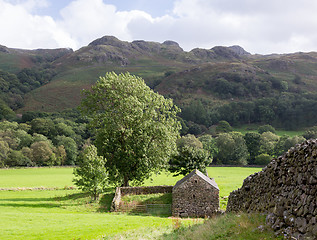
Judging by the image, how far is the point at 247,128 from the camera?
551 ft

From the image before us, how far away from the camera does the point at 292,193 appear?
10.9 meters

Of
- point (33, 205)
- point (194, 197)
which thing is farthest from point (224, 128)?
point (33, 205)

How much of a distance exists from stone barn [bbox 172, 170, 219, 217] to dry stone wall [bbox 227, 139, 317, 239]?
1998cm

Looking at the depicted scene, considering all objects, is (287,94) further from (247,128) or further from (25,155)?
(25,155)

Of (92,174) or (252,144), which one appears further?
(252,144)

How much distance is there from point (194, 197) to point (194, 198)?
119mm

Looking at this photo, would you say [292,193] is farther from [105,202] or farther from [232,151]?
[232,151]

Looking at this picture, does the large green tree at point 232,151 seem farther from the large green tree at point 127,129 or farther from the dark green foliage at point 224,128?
the large green tree at point 127,129

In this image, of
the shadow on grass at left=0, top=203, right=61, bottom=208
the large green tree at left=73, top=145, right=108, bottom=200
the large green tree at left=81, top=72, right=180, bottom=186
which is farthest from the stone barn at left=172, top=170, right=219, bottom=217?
the shadow on grass at left=0, top=203, right=61, bottom=208

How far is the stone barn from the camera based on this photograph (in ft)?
111

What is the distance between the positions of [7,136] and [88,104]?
76485 mm

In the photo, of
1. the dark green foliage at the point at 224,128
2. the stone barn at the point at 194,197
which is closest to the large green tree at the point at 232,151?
the dark green foliage at the point at 224,128

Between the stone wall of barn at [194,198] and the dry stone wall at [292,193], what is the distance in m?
20.0

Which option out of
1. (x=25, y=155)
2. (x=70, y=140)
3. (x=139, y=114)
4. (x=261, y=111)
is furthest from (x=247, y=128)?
(x=139, y=114)
